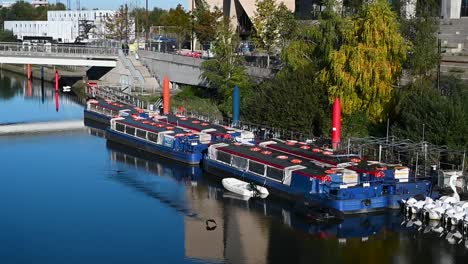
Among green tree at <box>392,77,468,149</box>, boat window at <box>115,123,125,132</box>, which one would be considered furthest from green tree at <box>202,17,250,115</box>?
green tree at <box>392,77,468,149</box>

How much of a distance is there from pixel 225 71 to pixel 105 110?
7.12m

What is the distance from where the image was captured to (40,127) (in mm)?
39625

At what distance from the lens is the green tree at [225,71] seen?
3775 cm

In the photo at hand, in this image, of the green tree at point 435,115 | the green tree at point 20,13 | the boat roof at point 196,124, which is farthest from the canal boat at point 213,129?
the green tree at point 20,13

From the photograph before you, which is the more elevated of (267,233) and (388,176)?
(388,176)

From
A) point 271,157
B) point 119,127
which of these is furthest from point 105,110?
point 271,157

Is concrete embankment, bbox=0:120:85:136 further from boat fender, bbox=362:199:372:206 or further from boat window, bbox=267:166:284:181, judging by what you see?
boat fender, bbox=362:199:372:206

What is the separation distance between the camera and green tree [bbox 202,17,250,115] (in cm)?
3775

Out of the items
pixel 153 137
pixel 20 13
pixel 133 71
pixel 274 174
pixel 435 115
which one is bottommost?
pixel 274 174

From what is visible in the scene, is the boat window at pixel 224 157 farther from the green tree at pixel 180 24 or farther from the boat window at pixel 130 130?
the green tree at pixel 180 24

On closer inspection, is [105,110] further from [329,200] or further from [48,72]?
[48,72]

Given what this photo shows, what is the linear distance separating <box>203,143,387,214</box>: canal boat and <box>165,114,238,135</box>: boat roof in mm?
3303

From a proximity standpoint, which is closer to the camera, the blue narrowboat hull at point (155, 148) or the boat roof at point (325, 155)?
the boat roof at point (325, 155)

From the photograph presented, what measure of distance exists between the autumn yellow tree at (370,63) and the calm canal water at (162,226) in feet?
22.0
